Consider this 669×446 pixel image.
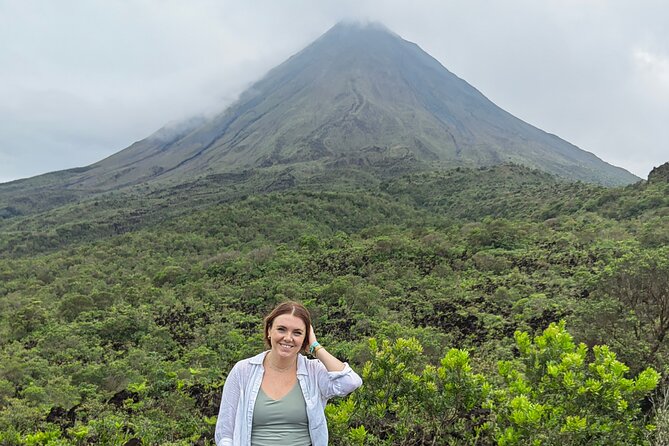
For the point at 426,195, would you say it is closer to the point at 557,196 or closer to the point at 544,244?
the point at 557,196

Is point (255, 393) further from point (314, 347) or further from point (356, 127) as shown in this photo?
point (356, 127)

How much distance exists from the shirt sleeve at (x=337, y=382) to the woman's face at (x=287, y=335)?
0.22 m

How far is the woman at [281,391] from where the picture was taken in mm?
2102

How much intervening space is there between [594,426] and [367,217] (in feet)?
134

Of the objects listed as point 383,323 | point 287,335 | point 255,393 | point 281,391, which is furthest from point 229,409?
point 383,323

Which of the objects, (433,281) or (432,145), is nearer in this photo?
(433,281)

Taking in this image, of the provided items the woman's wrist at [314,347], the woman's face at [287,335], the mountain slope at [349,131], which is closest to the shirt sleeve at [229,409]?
the woman's face at [287,335]

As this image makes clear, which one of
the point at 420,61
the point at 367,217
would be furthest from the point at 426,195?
the point at 420,61

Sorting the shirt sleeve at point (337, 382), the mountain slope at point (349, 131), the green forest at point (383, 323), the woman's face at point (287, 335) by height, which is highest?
the mountain slope at point (349, 131)

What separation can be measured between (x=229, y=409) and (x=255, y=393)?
168 millimetres

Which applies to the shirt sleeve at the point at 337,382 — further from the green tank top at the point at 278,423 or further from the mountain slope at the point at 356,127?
the mountain slope at the point at 356,127

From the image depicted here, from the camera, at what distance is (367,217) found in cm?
4309

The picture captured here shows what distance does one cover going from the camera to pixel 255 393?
2.11 meters

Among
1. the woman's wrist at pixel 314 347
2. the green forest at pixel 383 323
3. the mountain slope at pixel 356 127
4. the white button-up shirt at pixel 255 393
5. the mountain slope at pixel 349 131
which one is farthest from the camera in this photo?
the mountain slope at pixel 356 127
